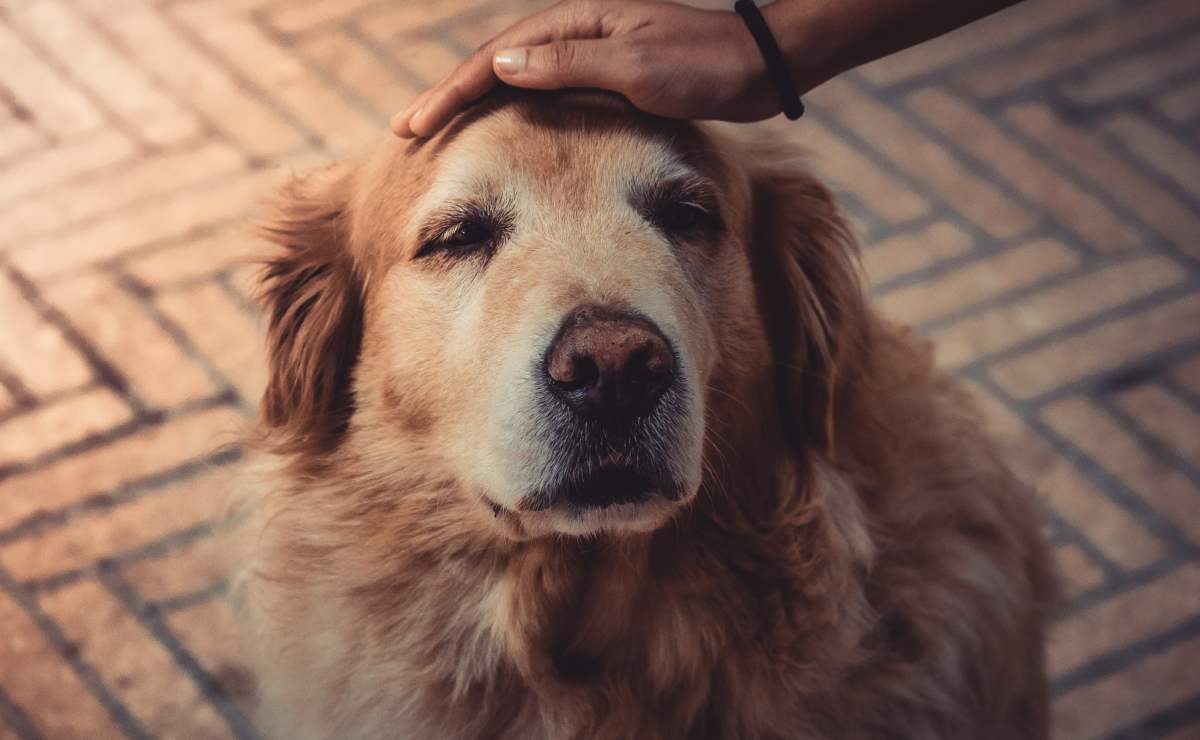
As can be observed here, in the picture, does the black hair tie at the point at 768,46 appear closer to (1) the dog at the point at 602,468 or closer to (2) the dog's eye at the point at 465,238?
(1) the dog at the point at 602,468

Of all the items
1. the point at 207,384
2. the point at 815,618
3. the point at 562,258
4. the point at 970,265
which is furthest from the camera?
the point at 970,265

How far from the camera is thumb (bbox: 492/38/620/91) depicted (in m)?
2.19

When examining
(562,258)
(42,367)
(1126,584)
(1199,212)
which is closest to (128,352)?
(42,367)

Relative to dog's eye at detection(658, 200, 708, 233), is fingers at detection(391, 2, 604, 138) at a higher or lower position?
higher

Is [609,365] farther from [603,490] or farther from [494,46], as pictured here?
[494,46]

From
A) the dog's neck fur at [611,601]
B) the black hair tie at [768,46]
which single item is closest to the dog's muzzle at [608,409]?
the dog's neck fur at [611,601]

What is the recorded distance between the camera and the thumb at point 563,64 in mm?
2186

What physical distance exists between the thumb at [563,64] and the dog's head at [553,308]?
9 centimetres

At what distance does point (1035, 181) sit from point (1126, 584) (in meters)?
1.45

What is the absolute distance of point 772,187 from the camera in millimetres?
2564

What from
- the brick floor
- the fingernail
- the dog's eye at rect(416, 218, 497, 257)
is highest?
the fingernail

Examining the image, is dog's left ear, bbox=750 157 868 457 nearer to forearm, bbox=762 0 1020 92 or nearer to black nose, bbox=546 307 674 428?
forearm, bbox=762 0 1020 92

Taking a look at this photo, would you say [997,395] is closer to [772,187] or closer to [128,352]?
[772,187]

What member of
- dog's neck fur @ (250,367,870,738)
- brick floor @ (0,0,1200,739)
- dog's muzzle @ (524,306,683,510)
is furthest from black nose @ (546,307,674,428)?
brick floor @ (0,0,1200,739)
